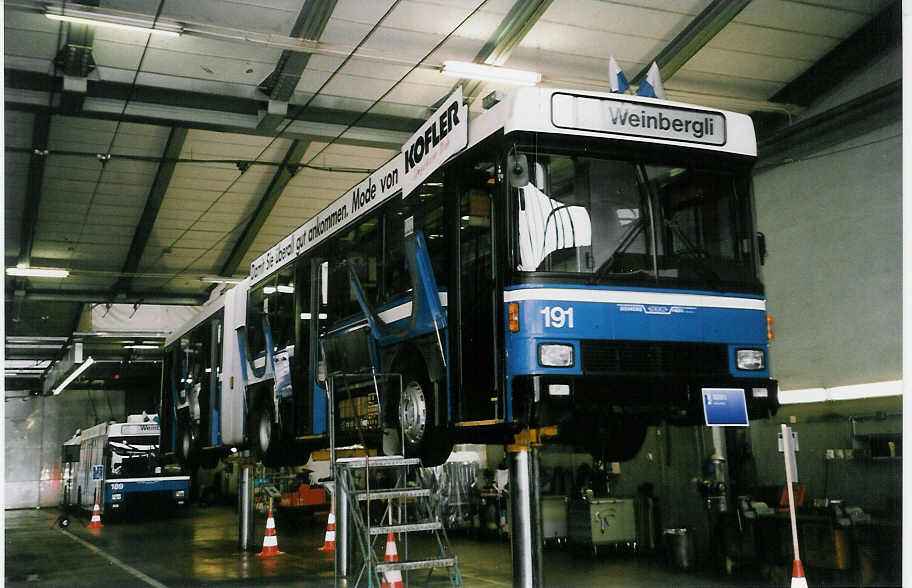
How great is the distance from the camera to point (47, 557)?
1580cm

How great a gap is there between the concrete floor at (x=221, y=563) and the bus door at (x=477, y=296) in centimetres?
489

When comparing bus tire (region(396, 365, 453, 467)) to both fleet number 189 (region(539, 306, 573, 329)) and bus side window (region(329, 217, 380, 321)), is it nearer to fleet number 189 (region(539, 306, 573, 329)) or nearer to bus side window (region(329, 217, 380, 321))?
bus side window (region(329, 217, 380, 321))

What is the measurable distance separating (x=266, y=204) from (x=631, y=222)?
13.1m

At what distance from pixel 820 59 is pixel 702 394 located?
23.9 ft

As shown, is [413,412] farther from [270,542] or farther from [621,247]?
[270,542]

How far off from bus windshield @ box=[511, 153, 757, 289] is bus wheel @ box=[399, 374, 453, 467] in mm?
1743

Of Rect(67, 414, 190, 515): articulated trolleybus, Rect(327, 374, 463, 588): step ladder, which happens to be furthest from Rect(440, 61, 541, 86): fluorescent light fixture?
Rect(67, 414, 190, 515): articulated trolleybus

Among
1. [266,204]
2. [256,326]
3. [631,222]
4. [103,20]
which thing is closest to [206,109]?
[103,20]

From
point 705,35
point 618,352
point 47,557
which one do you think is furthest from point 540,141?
point 47,557

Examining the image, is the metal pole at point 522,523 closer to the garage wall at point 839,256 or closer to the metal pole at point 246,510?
the garage wall at point 839,256

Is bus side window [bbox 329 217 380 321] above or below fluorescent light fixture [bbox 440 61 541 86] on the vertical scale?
below

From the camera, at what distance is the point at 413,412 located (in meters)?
8.50

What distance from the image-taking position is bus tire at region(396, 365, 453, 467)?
8164mm

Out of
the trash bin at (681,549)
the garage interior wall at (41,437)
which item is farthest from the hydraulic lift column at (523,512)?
the garage interior wall at (41,437)
